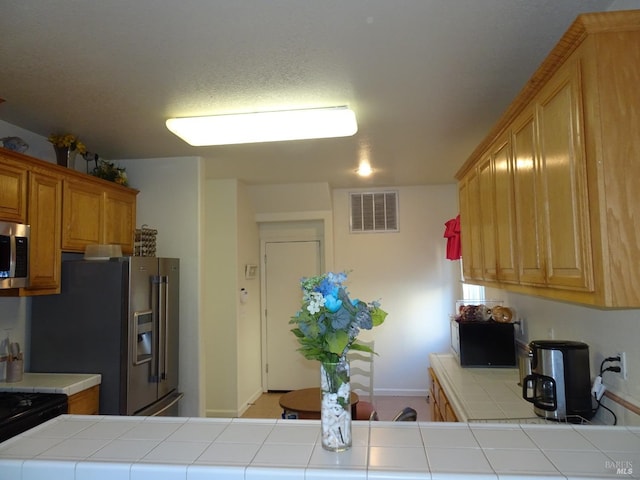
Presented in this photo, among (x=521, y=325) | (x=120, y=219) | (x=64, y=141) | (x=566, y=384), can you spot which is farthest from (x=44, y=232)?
(x=521, y=325)

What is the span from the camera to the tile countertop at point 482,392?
2305 mm

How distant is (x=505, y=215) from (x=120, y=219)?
9.56 ft

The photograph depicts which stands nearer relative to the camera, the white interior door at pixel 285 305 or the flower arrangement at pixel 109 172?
the flower arrangement at pixel 109 172

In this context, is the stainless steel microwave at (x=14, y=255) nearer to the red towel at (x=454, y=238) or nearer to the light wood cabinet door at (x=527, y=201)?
the light wood cabinet door at (x=527, y=201)

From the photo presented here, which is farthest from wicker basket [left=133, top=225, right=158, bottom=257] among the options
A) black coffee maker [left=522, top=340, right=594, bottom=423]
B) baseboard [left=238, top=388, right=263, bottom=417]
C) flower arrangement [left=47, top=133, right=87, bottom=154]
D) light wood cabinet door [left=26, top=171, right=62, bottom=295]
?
black coffee maker [left=522, top=340, right=594, bottom=423]

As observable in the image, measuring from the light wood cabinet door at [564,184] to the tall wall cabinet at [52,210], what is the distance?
279 centimetres

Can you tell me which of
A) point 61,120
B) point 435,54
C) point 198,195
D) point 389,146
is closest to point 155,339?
point 198,195

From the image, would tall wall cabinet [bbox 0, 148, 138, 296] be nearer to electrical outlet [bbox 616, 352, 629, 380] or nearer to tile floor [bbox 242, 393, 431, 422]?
tile floor [bbox 242, 393, 431, 422]

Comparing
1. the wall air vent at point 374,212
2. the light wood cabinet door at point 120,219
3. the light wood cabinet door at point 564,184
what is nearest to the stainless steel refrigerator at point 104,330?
the light wood cabinet door at point 120,219

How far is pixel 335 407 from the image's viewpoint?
1270mm

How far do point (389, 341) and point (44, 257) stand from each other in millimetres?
3826

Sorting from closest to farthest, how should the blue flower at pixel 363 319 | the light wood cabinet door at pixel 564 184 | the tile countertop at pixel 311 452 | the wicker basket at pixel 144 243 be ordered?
the tile countertop at pixel 311 452
the blue flower at pixel 363 319
the light wood cabinet door at pixel 564 184
the wicker basket at pixel 144 243

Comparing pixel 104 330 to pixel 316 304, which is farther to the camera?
pixel 104 330

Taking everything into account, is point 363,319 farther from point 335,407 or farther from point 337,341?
point 335,407
